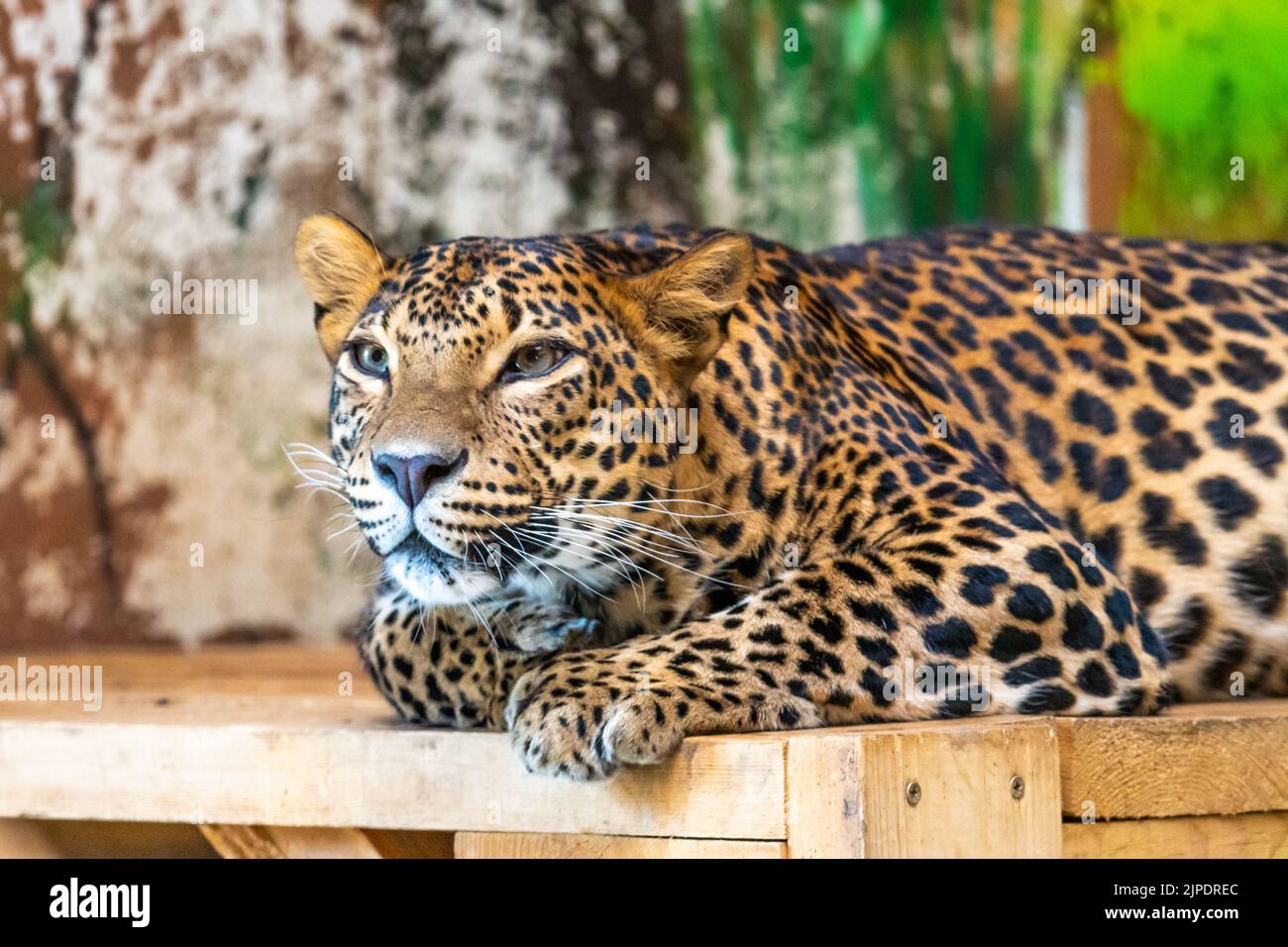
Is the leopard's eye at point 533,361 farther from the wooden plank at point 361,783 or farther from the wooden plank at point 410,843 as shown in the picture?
the wooden plank at point 410,843

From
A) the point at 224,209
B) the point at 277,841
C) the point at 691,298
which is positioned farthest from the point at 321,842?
the point at 224,209

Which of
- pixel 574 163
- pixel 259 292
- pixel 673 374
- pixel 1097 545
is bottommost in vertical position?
pixel 1097 545

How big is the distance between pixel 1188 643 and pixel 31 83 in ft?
23.2

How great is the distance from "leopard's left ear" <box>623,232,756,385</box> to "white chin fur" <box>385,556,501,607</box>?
790 mm

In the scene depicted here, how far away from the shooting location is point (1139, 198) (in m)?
10.6

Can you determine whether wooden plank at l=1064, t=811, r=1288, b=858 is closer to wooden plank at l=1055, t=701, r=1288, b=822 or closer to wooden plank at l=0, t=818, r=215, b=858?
wooden plank at l=1055, t=701, r=1288, b=822

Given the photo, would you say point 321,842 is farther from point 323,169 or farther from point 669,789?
point 323,169

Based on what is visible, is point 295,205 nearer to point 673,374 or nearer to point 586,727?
point 673,374

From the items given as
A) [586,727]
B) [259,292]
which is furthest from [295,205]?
[586,727]

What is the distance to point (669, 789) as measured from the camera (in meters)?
3.97

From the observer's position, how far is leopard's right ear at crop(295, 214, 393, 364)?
4.79 metres

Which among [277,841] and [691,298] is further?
[277,841]

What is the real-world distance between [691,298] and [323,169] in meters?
5.85

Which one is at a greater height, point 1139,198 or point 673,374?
point 1139,198
